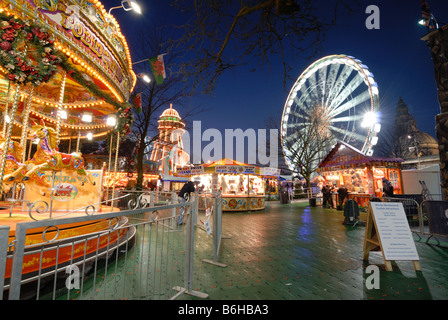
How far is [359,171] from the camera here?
600 inches

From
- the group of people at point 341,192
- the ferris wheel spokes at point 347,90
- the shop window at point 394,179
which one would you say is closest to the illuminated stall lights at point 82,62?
the group of people at point 341,192

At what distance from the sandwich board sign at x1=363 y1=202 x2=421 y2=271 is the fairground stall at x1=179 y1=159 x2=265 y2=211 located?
791 cm

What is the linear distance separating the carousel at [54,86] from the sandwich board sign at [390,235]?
4.14m

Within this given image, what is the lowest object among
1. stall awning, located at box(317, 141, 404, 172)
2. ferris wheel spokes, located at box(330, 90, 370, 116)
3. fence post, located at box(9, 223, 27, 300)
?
fence post, located at box(9, 223, 27, 300)

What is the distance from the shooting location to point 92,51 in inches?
203

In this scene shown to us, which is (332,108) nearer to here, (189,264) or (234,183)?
(234,183)

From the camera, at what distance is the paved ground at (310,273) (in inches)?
116

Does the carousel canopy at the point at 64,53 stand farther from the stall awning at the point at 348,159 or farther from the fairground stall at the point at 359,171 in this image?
the stall awning at the point at 348,159

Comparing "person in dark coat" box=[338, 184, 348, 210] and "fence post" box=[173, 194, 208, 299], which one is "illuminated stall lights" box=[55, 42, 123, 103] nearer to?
"fence post" box=[173, 194, 208, 299]

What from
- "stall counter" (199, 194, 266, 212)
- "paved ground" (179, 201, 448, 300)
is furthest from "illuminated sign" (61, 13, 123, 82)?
"stall counter" (199, 194, 266, 212)

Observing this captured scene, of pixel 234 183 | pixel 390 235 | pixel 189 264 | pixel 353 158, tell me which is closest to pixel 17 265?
pixel 189 264

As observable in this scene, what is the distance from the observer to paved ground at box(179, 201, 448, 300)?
2951 mm

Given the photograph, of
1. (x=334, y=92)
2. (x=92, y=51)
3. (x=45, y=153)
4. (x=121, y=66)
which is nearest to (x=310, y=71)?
(x=334, y=92)

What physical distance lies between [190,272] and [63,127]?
30.4ft
